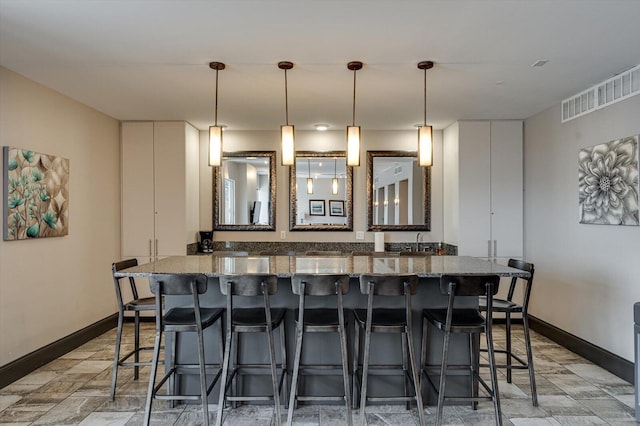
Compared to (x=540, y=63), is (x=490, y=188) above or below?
below

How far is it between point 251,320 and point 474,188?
3.41 m

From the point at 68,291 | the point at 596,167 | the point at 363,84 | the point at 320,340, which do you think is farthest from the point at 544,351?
the point at 68,291

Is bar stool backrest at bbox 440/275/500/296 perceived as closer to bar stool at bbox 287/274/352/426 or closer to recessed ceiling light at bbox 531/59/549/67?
bar stool at bbox 287/274/352/426

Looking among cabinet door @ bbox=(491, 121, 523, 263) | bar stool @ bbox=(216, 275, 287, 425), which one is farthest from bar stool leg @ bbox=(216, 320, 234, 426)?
cabinet door @ bbox=(491, 121, 523, 263)

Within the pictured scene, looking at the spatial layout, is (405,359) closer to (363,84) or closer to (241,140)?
(363,84)

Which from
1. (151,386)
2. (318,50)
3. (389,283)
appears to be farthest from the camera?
(318,50)

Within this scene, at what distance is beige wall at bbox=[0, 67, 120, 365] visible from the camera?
3.31 m

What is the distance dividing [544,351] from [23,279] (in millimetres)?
4892

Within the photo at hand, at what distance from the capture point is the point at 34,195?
3545 mm

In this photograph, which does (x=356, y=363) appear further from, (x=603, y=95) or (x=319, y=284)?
(x=603, y=95)

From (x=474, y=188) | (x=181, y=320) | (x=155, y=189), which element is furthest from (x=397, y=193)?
(x=181, y=320)

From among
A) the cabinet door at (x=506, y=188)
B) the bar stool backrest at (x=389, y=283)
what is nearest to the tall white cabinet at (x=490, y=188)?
the cabinet door at (x=506, y=188)

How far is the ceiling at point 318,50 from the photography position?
2.35 metres

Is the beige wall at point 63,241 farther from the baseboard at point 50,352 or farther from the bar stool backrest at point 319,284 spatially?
the bar stool backrest at point 319,284
